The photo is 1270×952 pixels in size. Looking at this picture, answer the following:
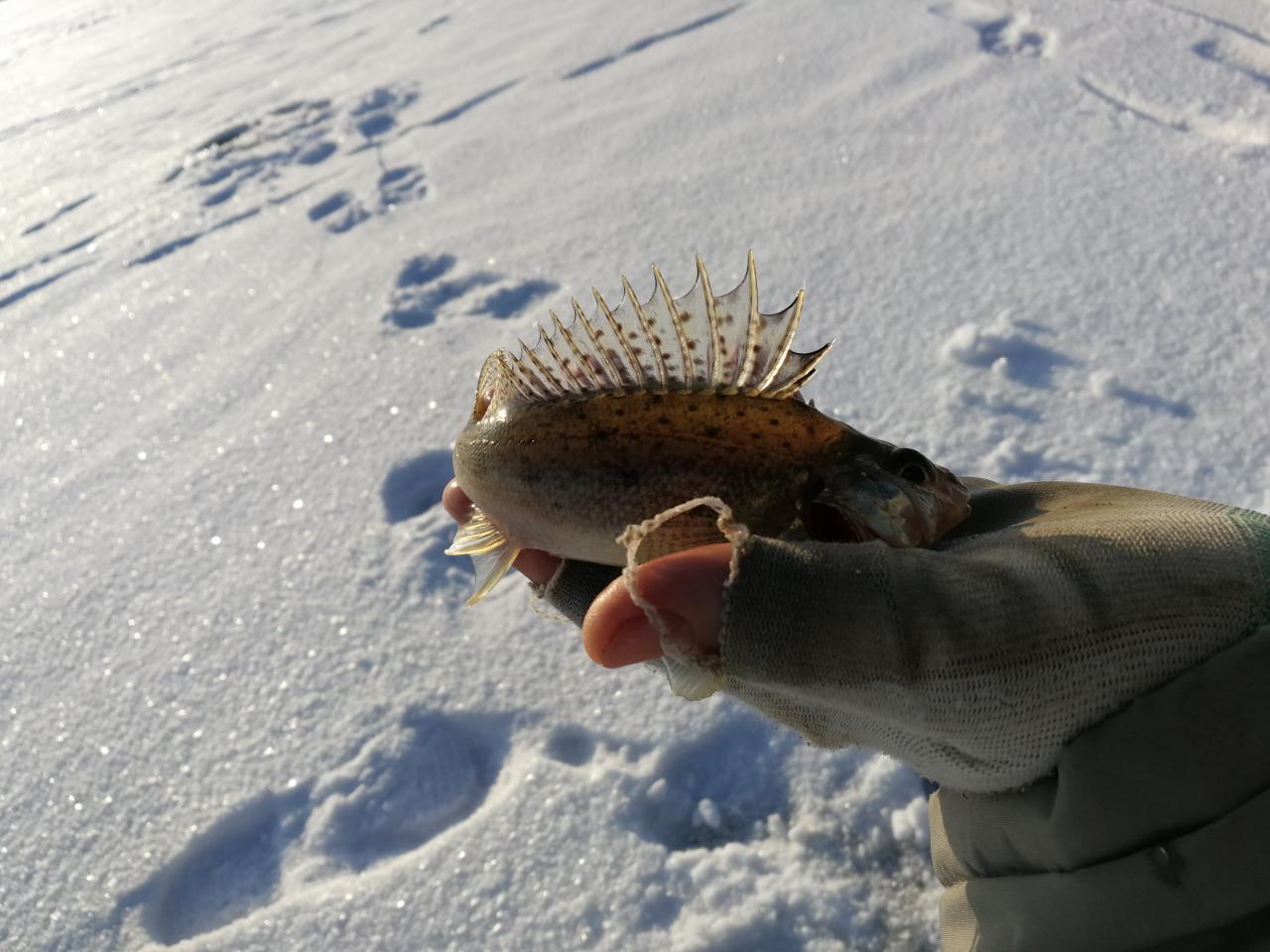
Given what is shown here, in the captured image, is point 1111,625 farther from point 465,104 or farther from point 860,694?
point 465,104

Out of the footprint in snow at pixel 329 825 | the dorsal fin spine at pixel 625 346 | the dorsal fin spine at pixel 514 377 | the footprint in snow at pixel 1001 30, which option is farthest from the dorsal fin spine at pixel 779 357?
the footprint in snow at pixel 1001 30

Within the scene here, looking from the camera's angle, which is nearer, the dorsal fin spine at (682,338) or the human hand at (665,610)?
the human hand at (665,610)

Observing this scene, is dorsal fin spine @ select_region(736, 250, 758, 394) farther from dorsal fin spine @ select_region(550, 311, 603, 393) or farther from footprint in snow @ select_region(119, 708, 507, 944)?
footprint in snow @ select_region(119, 708, 507, 944)

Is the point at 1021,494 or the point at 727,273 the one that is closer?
the point at 1021,494

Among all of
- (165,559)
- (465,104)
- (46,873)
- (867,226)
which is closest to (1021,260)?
(867,226)

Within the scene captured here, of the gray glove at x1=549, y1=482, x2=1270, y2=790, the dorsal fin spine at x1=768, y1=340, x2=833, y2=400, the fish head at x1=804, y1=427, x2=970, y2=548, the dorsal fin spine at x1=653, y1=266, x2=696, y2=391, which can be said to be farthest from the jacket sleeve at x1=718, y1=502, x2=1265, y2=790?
the dorsal fin spine at x1=653, y1=266, x2=696, y2=391

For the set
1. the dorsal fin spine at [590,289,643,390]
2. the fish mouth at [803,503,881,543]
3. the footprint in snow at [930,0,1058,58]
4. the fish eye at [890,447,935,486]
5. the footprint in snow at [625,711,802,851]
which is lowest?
the footprint in snow at [625,711,802,851]

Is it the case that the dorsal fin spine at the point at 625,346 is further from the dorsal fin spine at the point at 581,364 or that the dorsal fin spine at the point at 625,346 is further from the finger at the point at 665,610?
the finger at the point at 665,610
